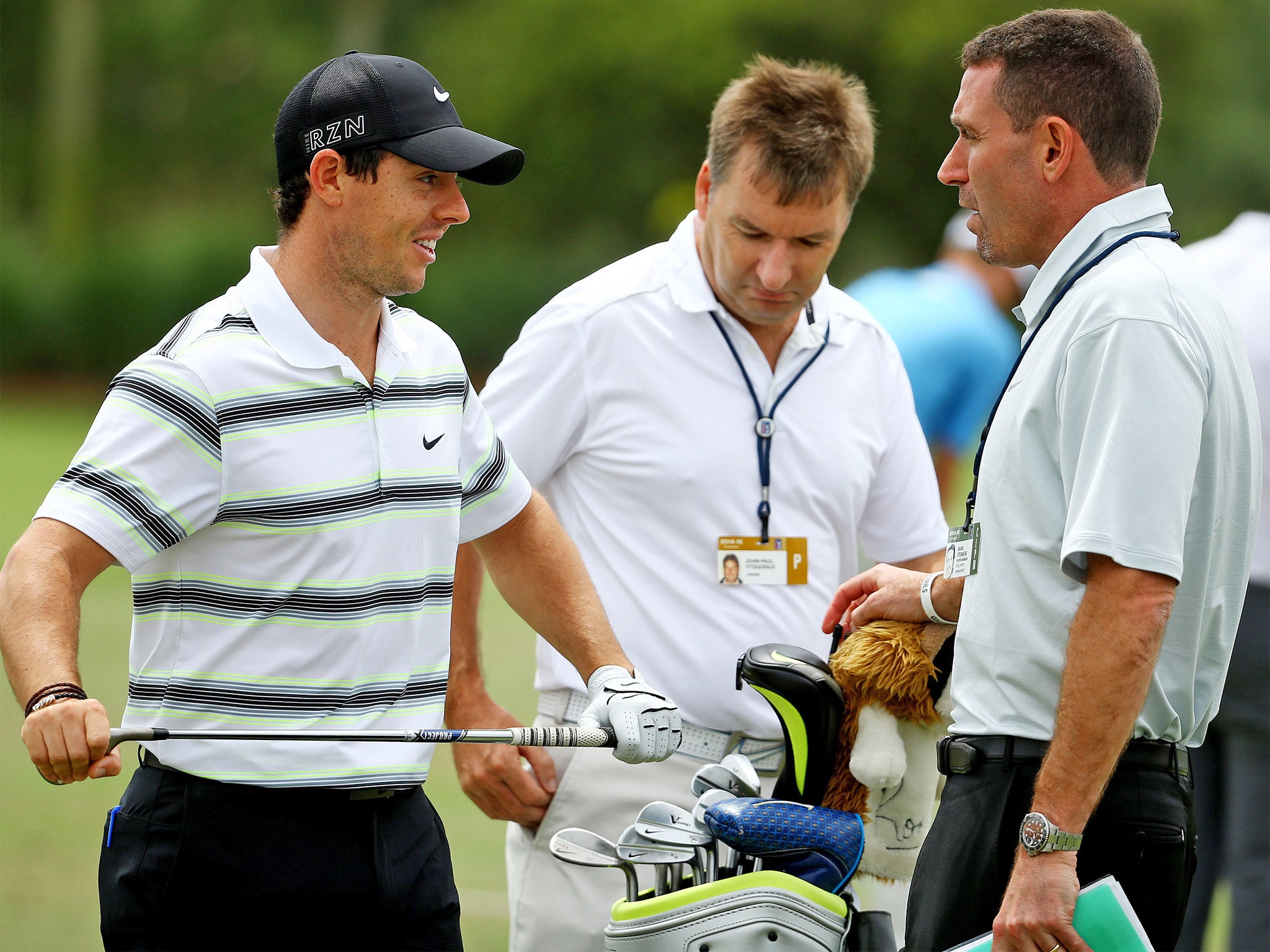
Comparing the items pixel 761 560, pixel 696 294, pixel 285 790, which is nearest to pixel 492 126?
pixel 696 294

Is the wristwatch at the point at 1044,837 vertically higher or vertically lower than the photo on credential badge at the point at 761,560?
lower

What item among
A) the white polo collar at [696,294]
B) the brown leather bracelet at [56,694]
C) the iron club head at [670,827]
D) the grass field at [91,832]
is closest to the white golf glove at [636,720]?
the iron club head at [670,827]

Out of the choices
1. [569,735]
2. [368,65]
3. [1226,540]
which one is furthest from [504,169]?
[1226,540]

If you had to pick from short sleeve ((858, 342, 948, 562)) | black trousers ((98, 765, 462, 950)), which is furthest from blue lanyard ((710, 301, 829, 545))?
black trousers ((98, 765, 462, 950))

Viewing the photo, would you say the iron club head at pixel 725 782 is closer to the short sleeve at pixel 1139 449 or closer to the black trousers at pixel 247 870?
the black trousers at pixel 247 870

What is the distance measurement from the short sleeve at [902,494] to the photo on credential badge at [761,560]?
364 millimetres

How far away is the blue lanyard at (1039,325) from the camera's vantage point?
2678 millimetres

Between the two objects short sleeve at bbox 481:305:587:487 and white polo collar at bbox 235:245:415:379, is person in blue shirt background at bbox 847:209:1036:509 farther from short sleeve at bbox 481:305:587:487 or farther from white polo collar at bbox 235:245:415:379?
white polo collar at bbox 235:245:415:379

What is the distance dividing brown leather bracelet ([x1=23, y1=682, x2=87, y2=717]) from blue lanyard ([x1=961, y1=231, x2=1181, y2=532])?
5.12 feet

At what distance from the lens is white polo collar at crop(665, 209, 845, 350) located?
3.74 m

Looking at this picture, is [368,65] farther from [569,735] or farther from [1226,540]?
[1226,540]

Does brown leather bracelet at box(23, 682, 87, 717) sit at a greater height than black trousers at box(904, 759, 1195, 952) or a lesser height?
greater

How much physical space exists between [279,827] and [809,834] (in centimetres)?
97

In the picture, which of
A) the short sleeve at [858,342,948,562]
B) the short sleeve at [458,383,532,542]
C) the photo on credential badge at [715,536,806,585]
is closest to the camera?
the short sleeve at [458,383,532,542]
